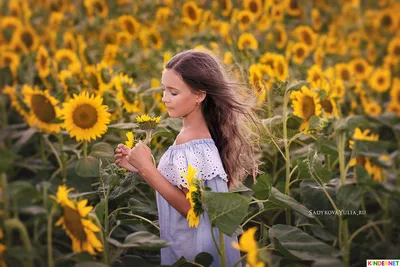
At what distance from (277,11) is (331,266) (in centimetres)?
249

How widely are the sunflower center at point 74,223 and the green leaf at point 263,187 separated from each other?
0.51m

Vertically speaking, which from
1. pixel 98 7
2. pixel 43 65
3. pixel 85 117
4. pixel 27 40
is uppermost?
pixel 98 7

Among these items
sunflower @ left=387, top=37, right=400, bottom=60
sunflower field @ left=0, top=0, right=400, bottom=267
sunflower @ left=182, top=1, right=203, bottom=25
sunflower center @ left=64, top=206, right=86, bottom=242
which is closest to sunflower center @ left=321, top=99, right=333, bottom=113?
sunflower field @ left=0, top=0, right=400, bottom=267

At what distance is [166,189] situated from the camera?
1.35m

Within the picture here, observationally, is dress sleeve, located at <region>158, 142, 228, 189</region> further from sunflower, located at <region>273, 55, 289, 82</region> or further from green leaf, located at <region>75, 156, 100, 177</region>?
sunflower, located at <region>273, 55, 289, 82</region>

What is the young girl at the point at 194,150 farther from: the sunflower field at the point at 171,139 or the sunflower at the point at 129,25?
the sunflower at the point at 129,25

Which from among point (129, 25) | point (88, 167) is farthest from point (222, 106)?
point (129, 25)

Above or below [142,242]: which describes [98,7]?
above

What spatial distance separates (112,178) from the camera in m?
1.41

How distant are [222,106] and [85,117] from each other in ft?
1.27

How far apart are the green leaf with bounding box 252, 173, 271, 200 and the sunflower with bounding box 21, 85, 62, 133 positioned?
636 millimetres

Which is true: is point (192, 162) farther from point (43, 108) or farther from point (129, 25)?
point (129, 25)

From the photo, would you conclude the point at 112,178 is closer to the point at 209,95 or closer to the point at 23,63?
the point at 209,95

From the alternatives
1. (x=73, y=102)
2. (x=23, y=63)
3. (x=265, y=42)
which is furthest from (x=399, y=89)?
(x=73, y=102)
